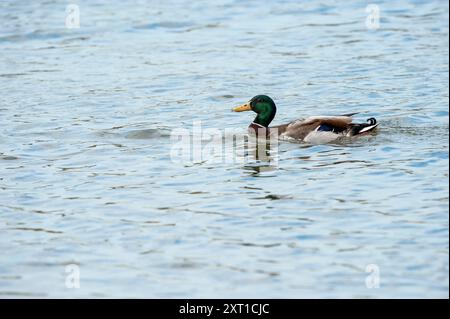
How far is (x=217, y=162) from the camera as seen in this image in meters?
12.4

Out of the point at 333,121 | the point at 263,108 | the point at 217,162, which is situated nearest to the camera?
the point at 217,162

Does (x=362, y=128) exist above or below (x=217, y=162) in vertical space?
above

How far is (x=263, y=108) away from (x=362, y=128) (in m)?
1.85

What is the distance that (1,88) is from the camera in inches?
687

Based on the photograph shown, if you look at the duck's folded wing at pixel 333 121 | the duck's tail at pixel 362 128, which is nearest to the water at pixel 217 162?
the duck's tail at pixel 362 128

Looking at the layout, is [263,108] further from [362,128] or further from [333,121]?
[362,128]

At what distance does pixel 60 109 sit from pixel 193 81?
2673 millimetres

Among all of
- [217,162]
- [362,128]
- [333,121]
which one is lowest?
[217,162]

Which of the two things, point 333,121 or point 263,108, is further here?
point 263,108

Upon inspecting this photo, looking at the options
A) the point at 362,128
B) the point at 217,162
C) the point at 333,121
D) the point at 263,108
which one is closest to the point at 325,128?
the point at 333,121

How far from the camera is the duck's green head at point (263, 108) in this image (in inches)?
577

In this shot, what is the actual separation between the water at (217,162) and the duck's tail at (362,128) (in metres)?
0.13

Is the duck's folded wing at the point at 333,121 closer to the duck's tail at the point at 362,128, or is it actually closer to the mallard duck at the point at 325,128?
the mallard duck at the point at 325,128

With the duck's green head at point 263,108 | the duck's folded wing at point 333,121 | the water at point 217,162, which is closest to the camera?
the water at point 217,162
